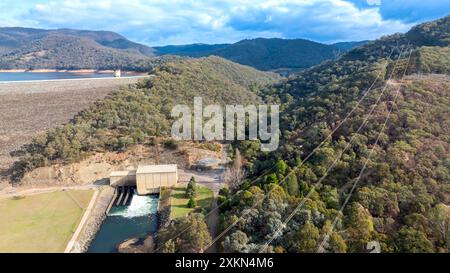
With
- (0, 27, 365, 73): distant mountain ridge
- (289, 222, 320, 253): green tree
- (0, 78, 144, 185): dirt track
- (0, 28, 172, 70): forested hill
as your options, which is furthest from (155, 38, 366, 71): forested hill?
(289, 222, 320, 253): green tree

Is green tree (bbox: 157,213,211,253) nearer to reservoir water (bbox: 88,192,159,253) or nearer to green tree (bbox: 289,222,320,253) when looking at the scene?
green tree (bbox: 289,222,320,253)

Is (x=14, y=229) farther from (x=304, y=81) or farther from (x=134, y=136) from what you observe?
(x=304, y=81)

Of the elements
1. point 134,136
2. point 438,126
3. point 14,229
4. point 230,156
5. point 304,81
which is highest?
point 304,81

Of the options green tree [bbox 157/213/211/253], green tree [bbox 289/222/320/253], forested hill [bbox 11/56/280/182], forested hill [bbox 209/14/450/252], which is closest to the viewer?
green tree [bbox 289/222/320/253]

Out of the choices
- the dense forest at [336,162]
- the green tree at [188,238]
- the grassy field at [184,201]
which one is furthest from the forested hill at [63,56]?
the green tree at [188,238]

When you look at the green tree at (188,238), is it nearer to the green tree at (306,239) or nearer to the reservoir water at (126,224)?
the green tree at (306,239)

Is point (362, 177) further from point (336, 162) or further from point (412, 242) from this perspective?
point (412, 242)
